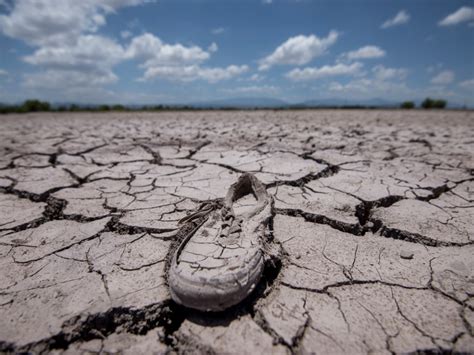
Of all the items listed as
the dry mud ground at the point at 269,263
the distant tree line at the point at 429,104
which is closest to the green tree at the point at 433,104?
the distant tree line at the point at 429,104

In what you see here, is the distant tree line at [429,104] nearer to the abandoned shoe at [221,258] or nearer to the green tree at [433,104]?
the green tree at [433,104]

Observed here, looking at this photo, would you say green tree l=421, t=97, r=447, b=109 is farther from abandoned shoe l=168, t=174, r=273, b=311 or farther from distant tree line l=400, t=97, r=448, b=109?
abandoned shoe l=168, t=174, r=273, b=311

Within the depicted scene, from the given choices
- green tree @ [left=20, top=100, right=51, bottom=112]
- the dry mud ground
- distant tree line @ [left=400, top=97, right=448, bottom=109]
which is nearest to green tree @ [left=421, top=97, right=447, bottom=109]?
distant tree line @ [left=400, top=97, right=448, bottom=109]

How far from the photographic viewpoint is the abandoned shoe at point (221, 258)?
88 cm

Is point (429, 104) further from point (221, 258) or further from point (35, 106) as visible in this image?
point (35, 106)

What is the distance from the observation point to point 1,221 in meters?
1.52

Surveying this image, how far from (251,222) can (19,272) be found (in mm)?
997

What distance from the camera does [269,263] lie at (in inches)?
42.2

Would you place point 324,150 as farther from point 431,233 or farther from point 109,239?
point 109,239

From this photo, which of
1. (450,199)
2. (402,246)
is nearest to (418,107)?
(450,199)

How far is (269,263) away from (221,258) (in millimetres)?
195

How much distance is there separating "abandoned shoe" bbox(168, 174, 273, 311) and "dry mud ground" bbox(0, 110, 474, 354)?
0.19 feet

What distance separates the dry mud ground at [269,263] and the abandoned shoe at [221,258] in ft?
0.19

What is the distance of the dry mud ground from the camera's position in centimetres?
82
